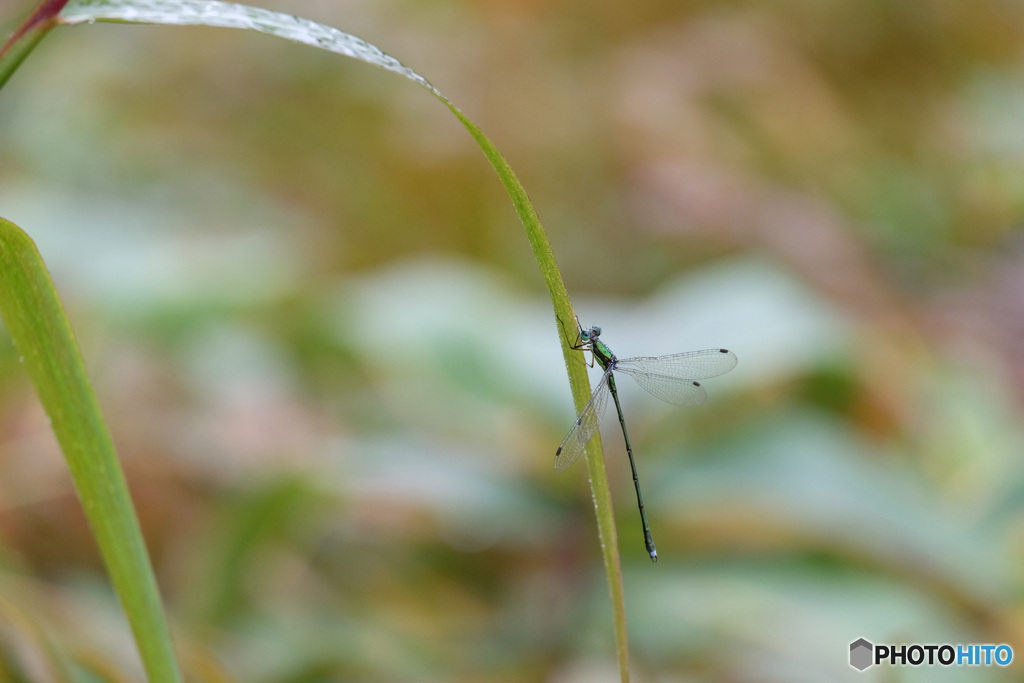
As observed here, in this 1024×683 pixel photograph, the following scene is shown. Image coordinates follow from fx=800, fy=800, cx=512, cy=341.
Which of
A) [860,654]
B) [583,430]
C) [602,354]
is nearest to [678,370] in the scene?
[602,354]

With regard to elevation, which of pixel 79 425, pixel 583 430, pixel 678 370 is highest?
pixel 678 370

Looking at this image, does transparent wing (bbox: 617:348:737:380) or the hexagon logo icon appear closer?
the hexagon logo icon

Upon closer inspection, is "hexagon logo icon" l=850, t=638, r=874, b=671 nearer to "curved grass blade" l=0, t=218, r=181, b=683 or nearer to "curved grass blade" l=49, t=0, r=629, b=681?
"curved grass blade" l=49, t=0, r=629, b=681

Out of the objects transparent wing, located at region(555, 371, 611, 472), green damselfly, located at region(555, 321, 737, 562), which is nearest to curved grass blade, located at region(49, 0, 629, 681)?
transparent wing, located at region(555, 371, 611, 472)

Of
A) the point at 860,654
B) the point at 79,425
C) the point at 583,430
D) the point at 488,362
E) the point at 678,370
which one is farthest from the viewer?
the point at 488,362

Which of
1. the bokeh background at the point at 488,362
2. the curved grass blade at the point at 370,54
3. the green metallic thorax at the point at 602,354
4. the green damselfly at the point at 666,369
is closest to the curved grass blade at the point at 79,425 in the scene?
the curved grass blade at the point at 370,54

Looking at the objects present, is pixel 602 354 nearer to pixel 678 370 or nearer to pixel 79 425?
pixel 678 370
